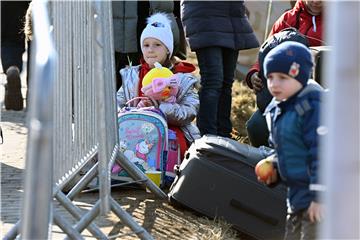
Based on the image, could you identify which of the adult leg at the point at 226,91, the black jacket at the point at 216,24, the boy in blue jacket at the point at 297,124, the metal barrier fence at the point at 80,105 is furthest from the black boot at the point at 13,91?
the boy in blue jacket at the point at 297,124

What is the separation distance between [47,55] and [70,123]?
1.92 metres

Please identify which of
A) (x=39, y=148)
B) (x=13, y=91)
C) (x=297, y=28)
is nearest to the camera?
(x=39, y=148)

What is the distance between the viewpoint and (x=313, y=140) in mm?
3393

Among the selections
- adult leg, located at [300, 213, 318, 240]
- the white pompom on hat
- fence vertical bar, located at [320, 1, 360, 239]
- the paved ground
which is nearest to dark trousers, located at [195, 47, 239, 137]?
the white pompom on hat

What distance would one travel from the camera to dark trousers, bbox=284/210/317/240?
3.54 metres

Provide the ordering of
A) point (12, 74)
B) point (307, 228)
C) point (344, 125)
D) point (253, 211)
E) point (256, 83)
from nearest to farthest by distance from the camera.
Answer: point (344, 125) → point (307, 228) → point (253, 211) → point (256, 83) → point (12, 74)

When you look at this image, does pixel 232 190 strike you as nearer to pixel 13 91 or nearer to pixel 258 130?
pixel 258 130

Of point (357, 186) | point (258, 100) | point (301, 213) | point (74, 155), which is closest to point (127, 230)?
point (74, 155)

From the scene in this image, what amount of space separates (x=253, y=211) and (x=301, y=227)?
1473mm

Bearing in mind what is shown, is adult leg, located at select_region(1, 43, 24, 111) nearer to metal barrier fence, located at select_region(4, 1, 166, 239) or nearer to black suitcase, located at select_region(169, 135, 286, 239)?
metal barrier fence, located at select_region(4, 1, 166, 239)

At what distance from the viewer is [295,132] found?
3.46m

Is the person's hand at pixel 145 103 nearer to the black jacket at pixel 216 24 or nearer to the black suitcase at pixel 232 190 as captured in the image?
the black jacket at pixel 216 24

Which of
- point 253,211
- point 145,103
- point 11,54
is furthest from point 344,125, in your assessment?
point 11,54

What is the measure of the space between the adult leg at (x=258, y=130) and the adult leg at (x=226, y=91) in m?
0.91
